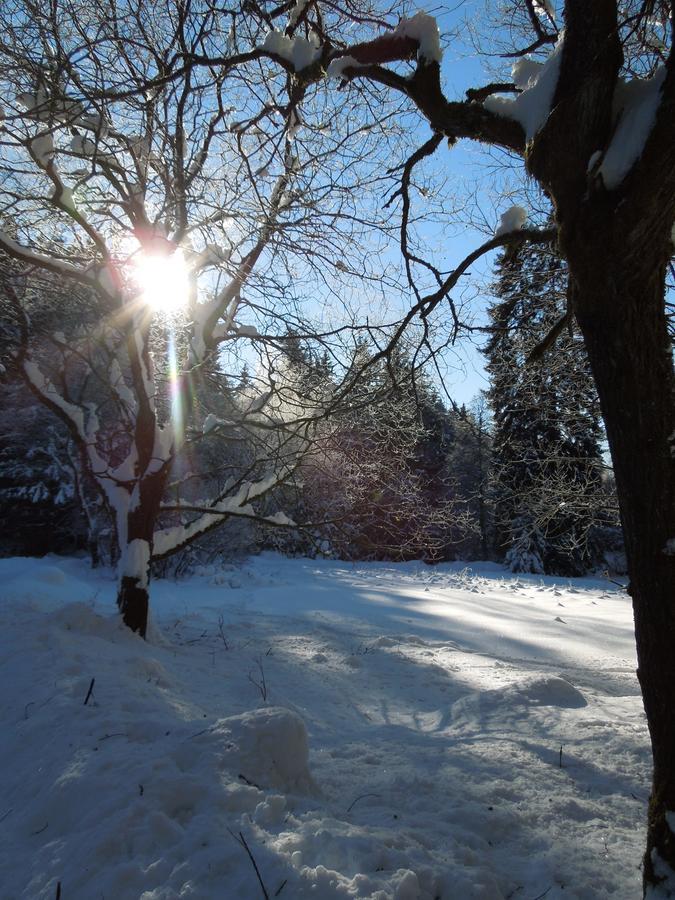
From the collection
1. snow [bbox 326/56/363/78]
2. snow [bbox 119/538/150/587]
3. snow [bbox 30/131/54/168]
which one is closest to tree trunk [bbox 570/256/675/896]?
snow [bbox 326/56/363/78]

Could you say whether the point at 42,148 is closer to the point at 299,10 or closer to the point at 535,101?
the point at 299,10

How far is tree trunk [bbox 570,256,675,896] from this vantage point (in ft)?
5.77

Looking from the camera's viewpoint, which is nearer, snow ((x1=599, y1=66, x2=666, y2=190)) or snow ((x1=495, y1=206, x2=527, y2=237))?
snow ((x1=599, y1=66, x2=666, y2=190))

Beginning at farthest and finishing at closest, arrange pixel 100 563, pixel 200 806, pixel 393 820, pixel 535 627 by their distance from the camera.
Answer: pixel 100 563 → pixel 535 627 → pixel 393 820 → pixel 200 806

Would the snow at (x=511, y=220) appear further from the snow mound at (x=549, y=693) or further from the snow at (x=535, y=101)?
the snow mound at (x=549, y=693)

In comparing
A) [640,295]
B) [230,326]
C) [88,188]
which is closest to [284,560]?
[230,326]

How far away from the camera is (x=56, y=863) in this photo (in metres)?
1.76

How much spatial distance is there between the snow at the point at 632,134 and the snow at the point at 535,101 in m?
0.31

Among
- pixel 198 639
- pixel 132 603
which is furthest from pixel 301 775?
pixel 198 639

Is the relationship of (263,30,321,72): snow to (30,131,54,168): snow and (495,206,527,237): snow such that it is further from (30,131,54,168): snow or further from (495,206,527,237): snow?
(30,131,54,168): snow

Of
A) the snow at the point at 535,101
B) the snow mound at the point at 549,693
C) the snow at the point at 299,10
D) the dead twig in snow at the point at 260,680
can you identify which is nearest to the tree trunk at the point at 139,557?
the dead twig in snow at the point at 260,680

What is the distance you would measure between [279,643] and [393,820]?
4857mm

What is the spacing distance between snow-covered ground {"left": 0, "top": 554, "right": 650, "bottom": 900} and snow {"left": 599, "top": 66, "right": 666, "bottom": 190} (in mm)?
2423

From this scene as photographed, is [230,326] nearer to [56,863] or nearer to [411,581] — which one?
[56,863]
